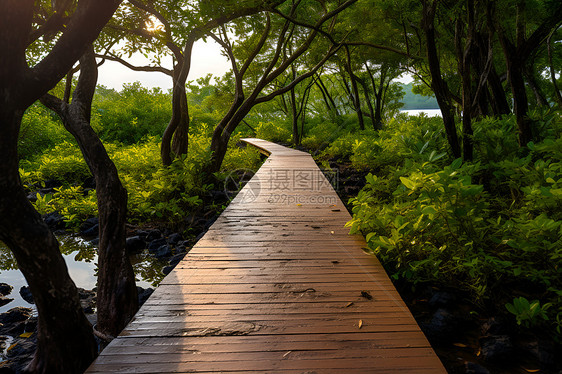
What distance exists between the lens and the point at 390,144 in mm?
8625

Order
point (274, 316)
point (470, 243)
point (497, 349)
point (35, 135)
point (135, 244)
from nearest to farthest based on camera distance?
point (274, 316) < point (497, 349) < point (470, 243) < point (135, 244) < point (35, 135)

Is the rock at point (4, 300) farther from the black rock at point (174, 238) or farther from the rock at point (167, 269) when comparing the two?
the black rock at point (174, 238)

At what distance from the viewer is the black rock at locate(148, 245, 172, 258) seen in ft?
18.0

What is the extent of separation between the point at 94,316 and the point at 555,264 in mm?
4758

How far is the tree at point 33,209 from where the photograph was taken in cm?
209

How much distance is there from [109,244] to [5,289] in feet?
8.25

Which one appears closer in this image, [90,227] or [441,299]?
[441,299]

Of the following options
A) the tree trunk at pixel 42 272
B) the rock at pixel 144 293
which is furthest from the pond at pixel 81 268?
the tree trunk at pixel 42 272

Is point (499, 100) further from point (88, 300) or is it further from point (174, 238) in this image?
point (88, 300)

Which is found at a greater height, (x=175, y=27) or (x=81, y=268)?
(x=175, y=27)

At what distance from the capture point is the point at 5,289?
4594 mm

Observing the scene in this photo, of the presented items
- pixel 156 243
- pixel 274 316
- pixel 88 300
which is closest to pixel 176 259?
pixel 156 243

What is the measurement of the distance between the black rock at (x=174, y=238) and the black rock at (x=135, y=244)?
0.46 metres

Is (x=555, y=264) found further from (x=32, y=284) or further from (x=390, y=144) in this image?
(x=390, y=144)
